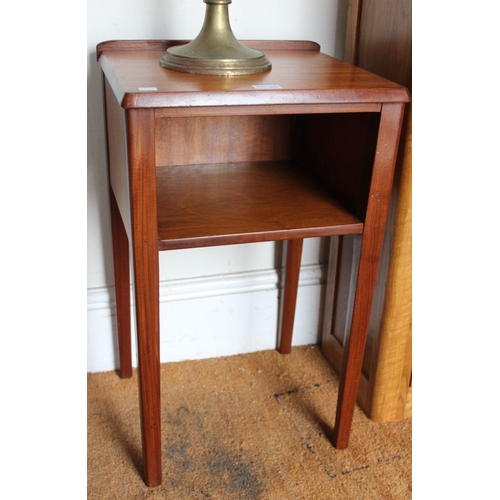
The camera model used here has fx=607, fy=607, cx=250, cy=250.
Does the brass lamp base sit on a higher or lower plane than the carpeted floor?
higher

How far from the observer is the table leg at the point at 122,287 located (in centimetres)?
132

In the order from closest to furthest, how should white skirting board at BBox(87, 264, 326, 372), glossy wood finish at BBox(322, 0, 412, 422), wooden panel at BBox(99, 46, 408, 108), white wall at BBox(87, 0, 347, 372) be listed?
1. wooden panel at BBox(99, 46, 408, 108)
2. glossy wood finish at BBox(322, 0, 412, 422)
3. white wall at BBox(87, 0, 347, 372)
4. white skirting board at BBox(87, 264, 326, 372)

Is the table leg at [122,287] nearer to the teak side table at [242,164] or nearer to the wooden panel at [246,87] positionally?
the teak side table at [242,164]

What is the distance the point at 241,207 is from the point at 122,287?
1.45ft

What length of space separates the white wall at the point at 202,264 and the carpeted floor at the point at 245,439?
3.0 inches

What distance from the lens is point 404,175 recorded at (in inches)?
43.8

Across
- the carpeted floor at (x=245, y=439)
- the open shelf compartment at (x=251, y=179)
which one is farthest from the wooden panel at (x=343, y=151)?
the carpeted floor at (x=245, y=439)

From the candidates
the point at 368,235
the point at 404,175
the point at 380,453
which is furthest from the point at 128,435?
the point at 404,175

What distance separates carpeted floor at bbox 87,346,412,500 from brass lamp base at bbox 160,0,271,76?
2.52ft

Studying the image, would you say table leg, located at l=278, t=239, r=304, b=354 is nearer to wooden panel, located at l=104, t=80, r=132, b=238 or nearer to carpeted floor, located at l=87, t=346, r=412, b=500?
carpeted floor, located at l=87, t=346, r=412, b=500

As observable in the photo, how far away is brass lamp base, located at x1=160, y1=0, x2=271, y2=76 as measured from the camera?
0.98 meters

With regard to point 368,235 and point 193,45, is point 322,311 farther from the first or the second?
point 193,45

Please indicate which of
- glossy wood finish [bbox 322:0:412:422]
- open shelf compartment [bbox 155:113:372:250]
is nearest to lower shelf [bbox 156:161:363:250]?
open shelf compartment [bbox 155:113:372:250]

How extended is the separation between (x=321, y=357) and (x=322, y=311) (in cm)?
12
